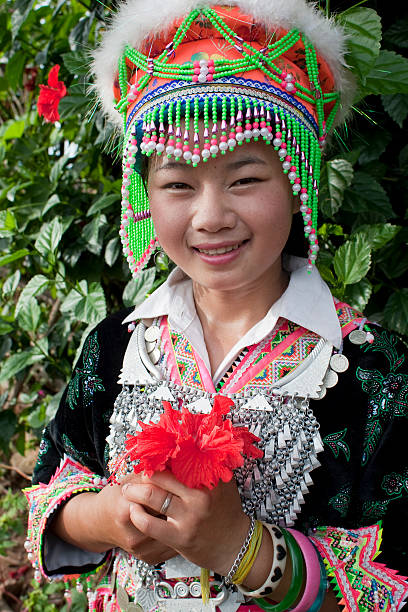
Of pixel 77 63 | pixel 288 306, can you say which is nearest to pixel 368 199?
pixel 288 306

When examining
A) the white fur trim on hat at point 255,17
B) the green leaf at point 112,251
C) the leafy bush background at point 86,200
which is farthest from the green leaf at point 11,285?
the white fur trim on hat at point 255,17

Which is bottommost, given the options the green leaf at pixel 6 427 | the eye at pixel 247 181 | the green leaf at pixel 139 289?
the green leaf at pixel 6 427

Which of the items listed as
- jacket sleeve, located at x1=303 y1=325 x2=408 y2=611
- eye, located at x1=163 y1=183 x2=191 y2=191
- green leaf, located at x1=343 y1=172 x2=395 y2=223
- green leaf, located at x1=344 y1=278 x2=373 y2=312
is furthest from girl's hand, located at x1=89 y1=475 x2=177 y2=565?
green leaf, located at x1=343 y1=172 x2=395 y2=223

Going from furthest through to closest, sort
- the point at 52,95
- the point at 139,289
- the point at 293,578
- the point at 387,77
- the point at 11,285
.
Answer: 1. the point at 11,285
2. the point at 52,95
3. the point at 139,289
4. the point at 387,77
5. the point at 293,578

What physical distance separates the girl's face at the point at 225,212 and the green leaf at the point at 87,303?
0.71 metres

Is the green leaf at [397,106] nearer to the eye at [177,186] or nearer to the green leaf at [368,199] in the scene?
the green leaf at [368,199]

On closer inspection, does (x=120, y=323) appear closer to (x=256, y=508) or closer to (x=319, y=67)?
(x=256, y=508)

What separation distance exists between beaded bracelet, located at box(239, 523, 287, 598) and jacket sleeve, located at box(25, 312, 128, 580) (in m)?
0.48

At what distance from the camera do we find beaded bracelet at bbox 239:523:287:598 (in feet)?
3.72

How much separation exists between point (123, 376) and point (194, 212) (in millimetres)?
448

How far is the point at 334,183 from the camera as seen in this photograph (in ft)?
5.65

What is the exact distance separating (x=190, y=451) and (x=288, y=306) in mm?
Result: 437

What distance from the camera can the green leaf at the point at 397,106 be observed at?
1.76 metres

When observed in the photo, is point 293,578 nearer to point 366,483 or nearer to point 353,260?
point 366,483
